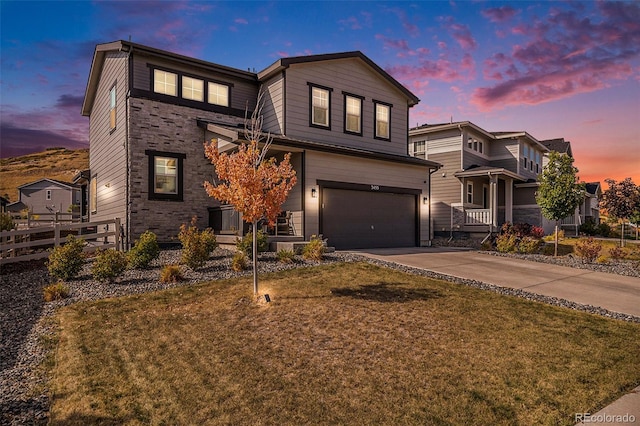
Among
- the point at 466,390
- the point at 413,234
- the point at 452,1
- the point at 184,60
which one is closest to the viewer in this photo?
the point at 466,390

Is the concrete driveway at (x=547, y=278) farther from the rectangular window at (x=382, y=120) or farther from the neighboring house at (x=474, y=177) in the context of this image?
the neighboring house at (x=474, y=177)

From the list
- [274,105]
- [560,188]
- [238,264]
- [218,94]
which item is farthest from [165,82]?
[560,188]

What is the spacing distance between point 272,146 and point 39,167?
158068mm

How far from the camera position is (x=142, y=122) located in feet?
47.2

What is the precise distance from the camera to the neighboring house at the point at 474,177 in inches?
900

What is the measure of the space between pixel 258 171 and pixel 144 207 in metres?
9.15

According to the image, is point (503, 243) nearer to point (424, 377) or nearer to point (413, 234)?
point (413, 234)

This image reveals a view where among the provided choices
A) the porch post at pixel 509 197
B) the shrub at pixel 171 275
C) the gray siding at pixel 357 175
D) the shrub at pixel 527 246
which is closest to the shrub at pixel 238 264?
the shrub at pixel 171 275

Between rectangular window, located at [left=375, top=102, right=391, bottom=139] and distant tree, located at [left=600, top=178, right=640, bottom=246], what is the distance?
1414 centimetres

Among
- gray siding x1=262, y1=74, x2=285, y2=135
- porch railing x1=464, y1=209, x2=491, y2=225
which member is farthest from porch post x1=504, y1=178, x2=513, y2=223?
gray siding x1=262, y1=74, x2=285, y2=135

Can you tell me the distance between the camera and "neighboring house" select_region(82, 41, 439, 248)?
14.3 m

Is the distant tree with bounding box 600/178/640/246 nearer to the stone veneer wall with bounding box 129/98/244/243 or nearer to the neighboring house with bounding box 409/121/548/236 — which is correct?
the neighboring house with bounding box 409/121/548/236

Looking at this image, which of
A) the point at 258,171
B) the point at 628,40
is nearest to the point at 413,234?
the point at 628,40

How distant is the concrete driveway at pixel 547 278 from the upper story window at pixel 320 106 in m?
7.17
